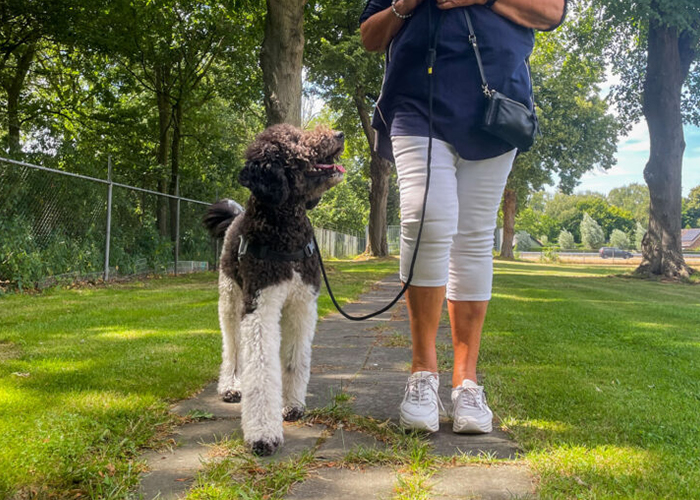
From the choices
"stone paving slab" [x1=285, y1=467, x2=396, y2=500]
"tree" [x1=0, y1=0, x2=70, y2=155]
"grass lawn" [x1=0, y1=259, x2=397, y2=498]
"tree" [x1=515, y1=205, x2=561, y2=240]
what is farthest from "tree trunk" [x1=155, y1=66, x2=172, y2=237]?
"tree" [x1=515, y1=205, x2=561, y2=240]

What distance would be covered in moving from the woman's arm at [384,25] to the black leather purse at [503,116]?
10.9 inches

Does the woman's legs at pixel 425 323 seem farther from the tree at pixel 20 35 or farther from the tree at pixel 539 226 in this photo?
the tree at pixel 539 226

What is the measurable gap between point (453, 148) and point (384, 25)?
27.5 inches

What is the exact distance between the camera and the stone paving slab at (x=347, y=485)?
68.7 inches

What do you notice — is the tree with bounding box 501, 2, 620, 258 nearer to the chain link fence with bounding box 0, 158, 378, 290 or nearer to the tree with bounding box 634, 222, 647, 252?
the chain link fence with bounding box 0, 158, 378, 290

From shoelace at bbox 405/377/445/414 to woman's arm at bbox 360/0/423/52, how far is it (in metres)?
1.67

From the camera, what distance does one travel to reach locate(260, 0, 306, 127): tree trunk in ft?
30.2

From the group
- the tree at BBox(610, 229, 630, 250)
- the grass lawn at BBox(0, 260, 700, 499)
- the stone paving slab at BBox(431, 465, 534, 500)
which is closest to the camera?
the stone paving slab at BBox(431, 465, 534, 500)

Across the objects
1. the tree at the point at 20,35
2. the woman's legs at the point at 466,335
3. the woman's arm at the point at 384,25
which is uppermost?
the tree at the point at 20,35

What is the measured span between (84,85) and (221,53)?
7.34 m

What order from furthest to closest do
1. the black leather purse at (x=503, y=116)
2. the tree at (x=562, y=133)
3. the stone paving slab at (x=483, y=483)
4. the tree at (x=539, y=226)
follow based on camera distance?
1. the tree at (x=539, y=226)
2. the tree at (x=562, y=133)
3. the black leather purse at (x=503, y=116)
4. the stone paving slab at (x=483, y=483)

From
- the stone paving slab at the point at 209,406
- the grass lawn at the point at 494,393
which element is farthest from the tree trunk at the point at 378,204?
the stone paving slab at the point at 209,406

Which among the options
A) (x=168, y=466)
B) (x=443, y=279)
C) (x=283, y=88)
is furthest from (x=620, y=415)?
(x=283, y=88)

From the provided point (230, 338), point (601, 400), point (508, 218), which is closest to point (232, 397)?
point (230, 338)
